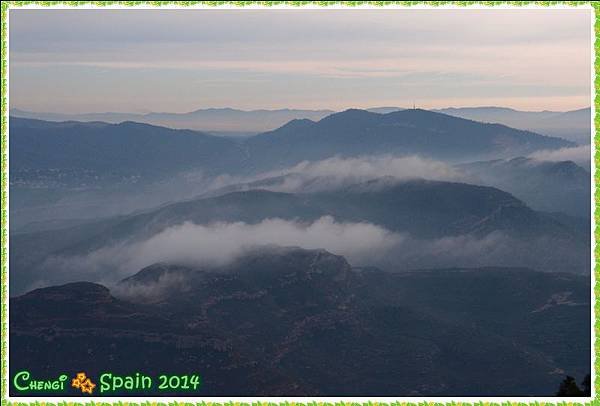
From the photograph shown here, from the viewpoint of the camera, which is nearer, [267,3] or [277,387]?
[267,3]

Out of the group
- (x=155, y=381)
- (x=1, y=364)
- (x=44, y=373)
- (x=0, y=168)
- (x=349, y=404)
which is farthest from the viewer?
(x=44, y=373)

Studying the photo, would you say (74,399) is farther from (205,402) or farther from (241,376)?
(241,376)

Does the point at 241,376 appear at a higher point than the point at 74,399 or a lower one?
lower

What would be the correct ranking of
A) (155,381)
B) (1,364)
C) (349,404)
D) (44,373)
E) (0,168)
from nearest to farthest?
(349,404) < (1,364) < (0,168) < (155,381) < (44,373)

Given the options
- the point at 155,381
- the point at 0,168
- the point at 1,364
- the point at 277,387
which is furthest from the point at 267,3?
the point at 277,387

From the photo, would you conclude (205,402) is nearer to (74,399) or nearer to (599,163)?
(74,399)

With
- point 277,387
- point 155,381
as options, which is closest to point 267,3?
point 155,381

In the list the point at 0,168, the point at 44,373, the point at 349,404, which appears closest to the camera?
the point at 349,404

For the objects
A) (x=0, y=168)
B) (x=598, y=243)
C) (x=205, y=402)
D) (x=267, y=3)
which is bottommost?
(x=205, y=402)

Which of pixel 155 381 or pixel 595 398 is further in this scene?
pixel 155 381
